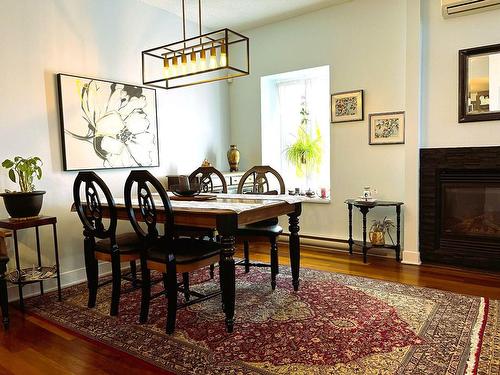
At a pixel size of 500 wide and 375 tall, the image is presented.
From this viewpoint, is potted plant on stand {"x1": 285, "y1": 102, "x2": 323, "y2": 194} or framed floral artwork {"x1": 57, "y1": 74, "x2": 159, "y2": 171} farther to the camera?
potted plant on stand {"x1": 285, "y1": 102, "x2": 323, "y2": 194}

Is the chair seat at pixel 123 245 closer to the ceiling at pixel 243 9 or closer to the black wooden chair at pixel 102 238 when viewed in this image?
the black wooden chair at pixel 102 238

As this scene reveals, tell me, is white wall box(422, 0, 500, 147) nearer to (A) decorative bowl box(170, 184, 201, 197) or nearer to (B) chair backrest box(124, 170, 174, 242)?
(A) decorative bowl box(170, 184, 201, 197)

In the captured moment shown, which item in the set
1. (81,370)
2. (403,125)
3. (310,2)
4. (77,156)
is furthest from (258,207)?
(310,2)

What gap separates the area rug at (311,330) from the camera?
2.01 metres

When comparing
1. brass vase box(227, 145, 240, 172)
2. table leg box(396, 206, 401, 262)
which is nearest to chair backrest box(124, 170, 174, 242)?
brass vase box(227, 145, 240, 172)

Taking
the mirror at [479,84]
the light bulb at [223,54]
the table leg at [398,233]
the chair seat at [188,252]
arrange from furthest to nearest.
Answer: the table leg at [398,233], the mirror at [479,84], the light bulb at [223,54], the chair seat at [188,252]

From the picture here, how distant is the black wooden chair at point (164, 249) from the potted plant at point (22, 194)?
81 cm

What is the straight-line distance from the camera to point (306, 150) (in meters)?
4.85

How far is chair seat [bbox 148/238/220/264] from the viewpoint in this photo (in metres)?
2.38

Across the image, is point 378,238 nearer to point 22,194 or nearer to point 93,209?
point 93,209

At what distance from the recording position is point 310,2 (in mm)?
4203

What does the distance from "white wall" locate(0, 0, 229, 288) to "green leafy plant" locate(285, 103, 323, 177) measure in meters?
1.53

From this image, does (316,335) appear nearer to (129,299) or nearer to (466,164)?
(129,299)

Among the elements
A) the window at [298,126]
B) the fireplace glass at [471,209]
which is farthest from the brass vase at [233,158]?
the fireplace glass at [471,209]
